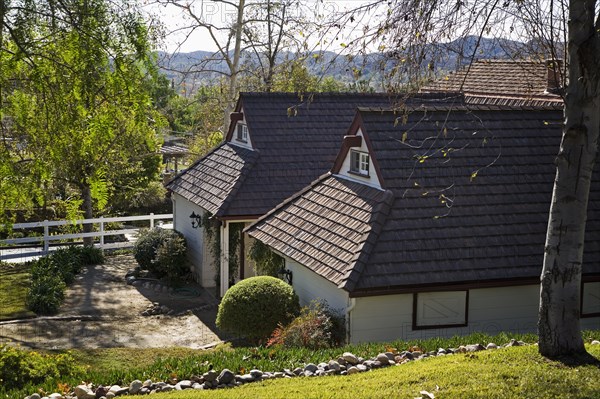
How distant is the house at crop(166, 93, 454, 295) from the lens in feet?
71.4

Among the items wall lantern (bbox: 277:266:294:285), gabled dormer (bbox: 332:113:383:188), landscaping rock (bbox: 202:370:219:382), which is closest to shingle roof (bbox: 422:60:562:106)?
gabled dormer (bbox: 332:113:383:188)

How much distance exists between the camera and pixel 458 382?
9031mm

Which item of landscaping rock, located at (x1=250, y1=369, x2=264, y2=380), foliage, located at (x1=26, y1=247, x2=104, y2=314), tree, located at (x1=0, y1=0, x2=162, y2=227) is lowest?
foliage, located at (x1=26, y1=247, x2=104, y2=314)

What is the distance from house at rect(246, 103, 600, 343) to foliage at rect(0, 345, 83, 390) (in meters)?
5.34

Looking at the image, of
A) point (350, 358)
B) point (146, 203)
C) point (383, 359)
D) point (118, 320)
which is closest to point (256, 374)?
point (350, 358)

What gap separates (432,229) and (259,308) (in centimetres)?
383

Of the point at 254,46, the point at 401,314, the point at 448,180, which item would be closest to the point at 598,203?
the point at 448,180

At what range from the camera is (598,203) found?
17.2m

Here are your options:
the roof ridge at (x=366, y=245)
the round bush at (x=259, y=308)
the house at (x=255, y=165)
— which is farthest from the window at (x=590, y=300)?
the house at (x=255, y=165)

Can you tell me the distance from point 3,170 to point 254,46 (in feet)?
76.9

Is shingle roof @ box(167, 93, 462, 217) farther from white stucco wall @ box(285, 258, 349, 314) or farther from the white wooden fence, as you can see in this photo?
white stucco wall @ box(285, 258, 349, 314)

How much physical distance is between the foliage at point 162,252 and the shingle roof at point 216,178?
→ 138cm

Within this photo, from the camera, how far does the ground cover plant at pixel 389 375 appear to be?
29.0 ft

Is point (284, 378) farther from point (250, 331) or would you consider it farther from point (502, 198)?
point (502, 198)
